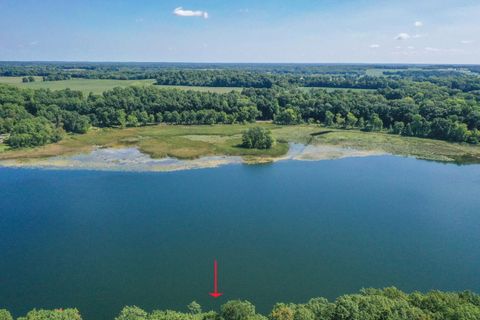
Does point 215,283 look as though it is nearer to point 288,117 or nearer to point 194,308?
point 194,308

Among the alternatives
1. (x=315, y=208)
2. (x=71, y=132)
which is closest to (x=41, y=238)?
(x=315, y=208)

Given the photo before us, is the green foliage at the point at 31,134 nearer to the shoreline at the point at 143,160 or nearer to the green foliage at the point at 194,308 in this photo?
the shoreline at the point at 143,160

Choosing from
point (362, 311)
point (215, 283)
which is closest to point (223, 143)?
point (215, 283)

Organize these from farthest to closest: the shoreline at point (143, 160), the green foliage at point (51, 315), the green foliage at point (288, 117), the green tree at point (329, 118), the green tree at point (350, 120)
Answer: the green foliage at point (288, 117) < the green tree at point (329, 118) < the green tree at point (350, 120) < the shoreline at point (143, 160) < the green foliage at point (51, 315)

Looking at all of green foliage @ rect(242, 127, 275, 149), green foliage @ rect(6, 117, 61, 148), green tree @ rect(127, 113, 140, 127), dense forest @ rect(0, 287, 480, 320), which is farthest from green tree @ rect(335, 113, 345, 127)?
dense forest @ rect(0, 287, 480, 320)

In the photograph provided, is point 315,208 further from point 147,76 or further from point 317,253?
point 147,76

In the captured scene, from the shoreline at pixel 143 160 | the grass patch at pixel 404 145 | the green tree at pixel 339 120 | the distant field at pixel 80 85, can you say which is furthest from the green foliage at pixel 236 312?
the distant field at pixel 80 85

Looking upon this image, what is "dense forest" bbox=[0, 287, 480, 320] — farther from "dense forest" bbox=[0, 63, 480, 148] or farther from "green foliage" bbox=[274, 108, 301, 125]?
"green foliage" bbox=[274, 108, 301, 125]
